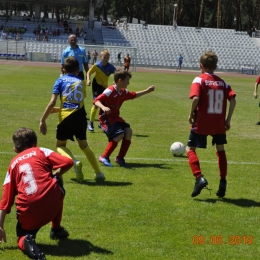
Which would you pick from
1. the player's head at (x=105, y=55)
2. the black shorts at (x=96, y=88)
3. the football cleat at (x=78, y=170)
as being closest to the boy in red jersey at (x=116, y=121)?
the football cleat at (x=78, y=170)

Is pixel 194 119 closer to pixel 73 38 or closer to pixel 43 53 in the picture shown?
pixel 73 38

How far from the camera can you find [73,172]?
27.5 feet

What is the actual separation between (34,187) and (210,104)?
3.02 meters

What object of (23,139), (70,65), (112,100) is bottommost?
(112,100)

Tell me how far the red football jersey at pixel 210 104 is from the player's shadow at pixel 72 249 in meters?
2.48

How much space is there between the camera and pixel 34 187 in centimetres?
476

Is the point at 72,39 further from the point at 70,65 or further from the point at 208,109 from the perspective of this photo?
the point at 208,109

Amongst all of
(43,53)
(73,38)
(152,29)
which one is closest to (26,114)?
(73,38)

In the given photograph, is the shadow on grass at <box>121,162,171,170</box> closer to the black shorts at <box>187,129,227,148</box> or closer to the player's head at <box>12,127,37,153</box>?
the black shorts at <box>187,129,227,148</box>

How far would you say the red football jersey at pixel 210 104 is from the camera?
22.9 feet

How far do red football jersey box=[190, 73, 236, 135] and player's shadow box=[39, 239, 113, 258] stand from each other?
2.48 meters

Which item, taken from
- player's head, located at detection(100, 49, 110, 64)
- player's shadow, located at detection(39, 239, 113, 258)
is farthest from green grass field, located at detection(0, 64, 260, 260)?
player's head, located at detection(100, 49, 110, 64)

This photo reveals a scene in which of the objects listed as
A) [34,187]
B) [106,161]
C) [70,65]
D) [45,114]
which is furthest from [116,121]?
[34,187]

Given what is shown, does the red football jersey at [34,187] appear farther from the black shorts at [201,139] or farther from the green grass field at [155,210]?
the black shorts at [201,139]
